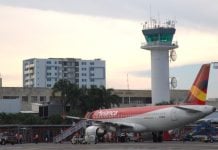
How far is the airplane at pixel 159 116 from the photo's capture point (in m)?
63.3

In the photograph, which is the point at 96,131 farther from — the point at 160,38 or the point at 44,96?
the point at 44,96

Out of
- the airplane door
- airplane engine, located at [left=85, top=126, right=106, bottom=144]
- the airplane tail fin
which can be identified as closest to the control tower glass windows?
airplane engine, located at [left=85, top=126, right=106, bottom=144]

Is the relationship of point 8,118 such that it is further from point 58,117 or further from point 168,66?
point 168,66

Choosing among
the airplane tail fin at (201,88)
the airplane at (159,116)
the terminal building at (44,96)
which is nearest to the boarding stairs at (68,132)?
the airplane at (159,116)

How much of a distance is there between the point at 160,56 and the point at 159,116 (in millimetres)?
72908

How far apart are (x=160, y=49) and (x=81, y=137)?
66.6m

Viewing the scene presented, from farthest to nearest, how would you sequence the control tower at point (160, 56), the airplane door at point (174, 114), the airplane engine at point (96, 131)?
the control tower at point (160, 56) < the airplane engine at point (96, 131) < the airplane door at point (174, 114)

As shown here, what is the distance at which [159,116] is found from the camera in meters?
66.2

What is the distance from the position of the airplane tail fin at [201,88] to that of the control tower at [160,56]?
72.5m

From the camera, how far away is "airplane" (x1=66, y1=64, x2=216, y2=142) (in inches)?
2493

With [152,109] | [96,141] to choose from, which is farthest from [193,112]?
[96,141]

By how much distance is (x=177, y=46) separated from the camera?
140 m

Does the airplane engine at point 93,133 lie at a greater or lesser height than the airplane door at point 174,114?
lesser

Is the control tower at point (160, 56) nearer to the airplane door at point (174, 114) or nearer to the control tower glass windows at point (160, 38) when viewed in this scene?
the control tower glass windows at point (160, 38)
